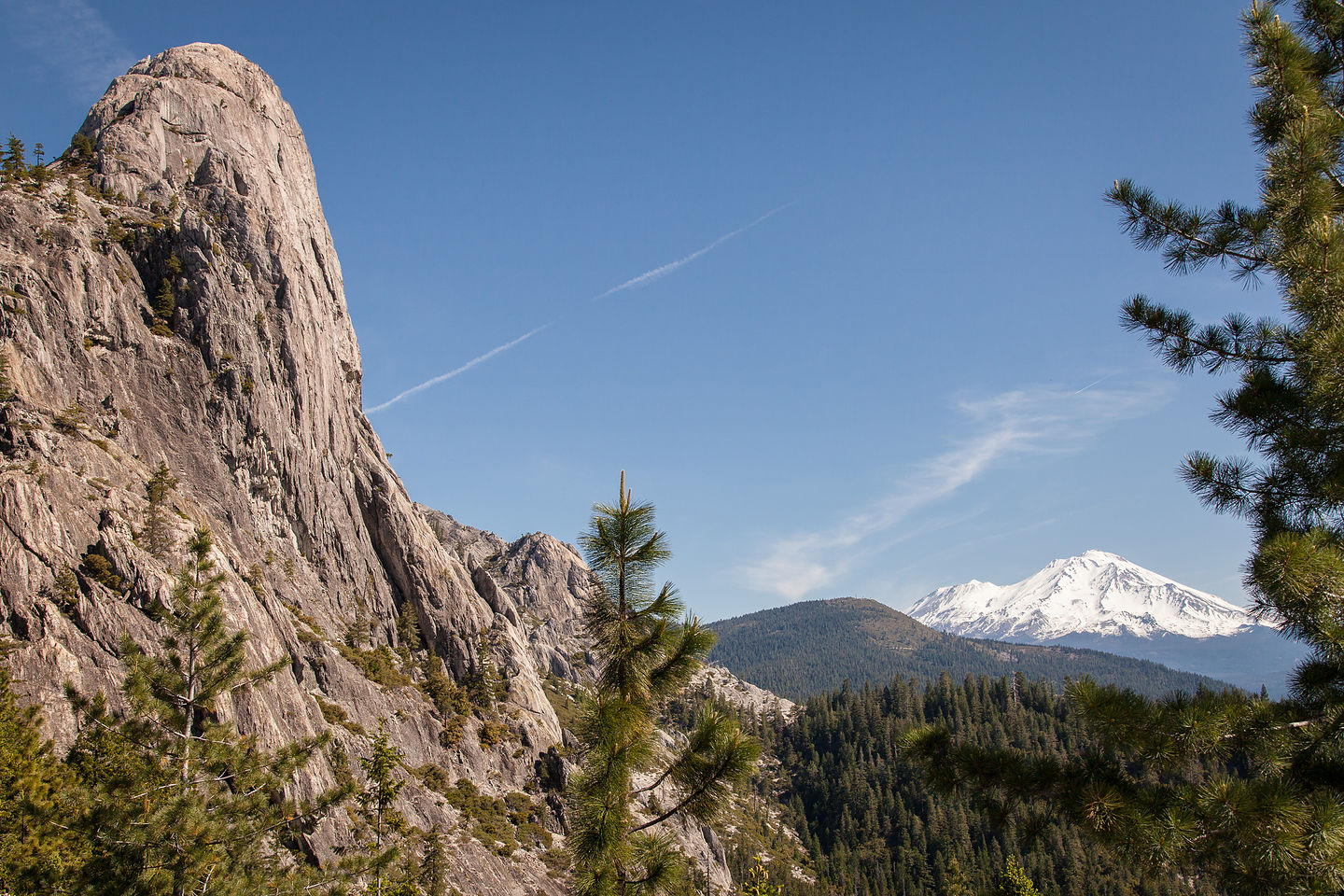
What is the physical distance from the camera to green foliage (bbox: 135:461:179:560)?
152 feet

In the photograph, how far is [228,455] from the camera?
2564 inches

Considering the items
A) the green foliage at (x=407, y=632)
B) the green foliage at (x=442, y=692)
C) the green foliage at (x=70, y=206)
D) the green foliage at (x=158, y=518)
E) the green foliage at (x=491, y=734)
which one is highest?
the green foliage at (x=70, y=206)

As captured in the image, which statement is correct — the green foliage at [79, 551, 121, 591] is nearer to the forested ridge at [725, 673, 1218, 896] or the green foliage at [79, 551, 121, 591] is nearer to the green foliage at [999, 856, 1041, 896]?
the green foliage at [999, 856, 1041, 896]

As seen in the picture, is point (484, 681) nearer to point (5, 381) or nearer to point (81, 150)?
point (5, 381)

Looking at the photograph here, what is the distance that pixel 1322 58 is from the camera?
8.86m

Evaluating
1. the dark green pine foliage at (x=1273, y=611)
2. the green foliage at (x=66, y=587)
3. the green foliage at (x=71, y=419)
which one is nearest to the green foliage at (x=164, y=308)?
the green foliage at (x=71, y=419)

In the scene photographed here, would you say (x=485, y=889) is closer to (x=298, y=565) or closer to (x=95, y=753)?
(x=298, y=565)

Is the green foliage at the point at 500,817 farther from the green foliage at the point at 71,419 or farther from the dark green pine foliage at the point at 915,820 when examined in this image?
the dark green pine foliage at the point at 915,820

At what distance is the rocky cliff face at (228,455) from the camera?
4250cm

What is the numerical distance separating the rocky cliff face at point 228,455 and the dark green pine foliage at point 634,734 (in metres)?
Result: 37.3

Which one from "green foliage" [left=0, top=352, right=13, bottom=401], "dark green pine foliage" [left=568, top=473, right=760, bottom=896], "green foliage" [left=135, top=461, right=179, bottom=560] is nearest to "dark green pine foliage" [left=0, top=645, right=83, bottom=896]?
"dark green pine foliage" [left=568, top=473, right=760, bottom=896]

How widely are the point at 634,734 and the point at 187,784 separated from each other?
34.8 ft

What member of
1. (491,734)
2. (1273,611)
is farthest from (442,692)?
(1273,611)

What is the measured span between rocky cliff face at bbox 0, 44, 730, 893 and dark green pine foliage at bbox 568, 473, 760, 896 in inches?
1468
